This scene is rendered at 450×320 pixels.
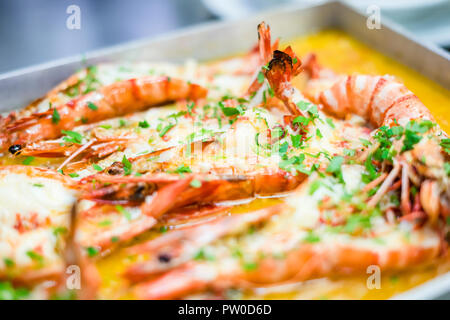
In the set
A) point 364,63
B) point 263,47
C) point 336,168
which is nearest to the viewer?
point 336,168

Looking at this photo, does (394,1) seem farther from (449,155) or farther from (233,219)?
(233,219)

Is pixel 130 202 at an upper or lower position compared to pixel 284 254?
upper

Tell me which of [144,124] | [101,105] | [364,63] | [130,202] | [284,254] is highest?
[364,63]

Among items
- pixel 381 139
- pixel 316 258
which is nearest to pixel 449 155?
pixel 381 139

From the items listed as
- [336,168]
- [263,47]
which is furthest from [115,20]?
[336,168]

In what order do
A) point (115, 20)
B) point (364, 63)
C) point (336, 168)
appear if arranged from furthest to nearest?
1. point (115, 20)
2. point (364, 63)
3. point (336, 168)

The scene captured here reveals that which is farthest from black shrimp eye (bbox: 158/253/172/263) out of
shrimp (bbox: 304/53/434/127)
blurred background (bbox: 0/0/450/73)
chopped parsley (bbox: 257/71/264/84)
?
blurred background (bbox: 0/0/450/73)

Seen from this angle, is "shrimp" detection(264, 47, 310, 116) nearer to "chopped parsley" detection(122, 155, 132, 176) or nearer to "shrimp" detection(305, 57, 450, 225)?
"shrimp" detection(305, 57, 450, 225)

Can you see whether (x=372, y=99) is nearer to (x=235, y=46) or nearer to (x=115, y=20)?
(x=235, y=46)
